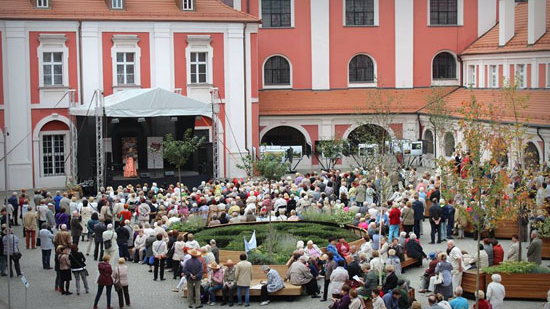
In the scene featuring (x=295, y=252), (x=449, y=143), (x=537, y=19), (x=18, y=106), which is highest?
(x=537, y=19)

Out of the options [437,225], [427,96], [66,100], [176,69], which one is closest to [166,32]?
[176,69]

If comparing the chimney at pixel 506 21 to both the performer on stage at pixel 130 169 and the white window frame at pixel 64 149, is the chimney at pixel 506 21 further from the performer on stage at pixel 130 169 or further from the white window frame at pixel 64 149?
the white window frame at pixel 64 149

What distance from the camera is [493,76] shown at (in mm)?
49594

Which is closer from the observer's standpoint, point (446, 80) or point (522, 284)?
point (522, 284)

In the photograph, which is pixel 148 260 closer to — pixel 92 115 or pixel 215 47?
pixel 92 115

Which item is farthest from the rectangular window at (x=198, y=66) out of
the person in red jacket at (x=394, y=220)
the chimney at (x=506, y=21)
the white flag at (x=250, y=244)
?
the white flag at (x=250, y=244)

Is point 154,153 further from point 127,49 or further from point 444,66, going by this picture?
point 444,66

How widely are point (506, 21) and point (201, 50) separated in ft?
46.7

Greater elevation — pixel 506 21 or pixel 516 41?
pixel 506 21

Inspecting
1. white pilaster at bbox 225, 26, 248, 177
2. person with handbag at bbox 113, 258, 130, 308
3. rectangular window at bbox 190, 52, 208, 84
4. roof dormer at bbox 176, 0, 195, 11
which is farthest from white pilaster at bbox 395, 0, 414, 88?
person with handbag at bbox 113, 258, 130, 308

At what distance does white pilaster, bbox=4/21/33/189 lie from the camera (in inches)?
1714

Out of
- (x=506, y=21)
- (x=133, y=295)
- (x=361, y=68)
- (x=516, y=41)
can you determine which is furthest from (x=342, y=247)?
(x=361, y=68)

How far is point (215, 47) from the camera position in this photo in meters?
46.4

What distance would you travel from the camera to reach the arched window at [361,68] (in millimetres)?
53562
